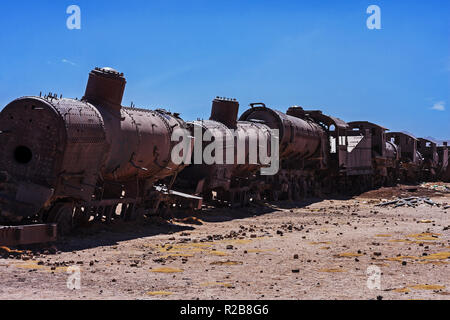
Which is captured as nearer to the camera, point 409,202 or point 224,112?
point 224,112

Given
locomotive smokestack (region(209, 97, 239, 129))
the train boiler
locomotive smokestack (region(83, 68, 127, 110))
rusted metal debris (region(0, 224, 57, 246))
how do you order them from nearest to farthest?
rusted metal debris (region(0, 224, 57, 246)) < the train boiler < locomotive smokestack (region(83, 68, 127, 110)) < locomotive smokestack (region(209, 97, 239, 129))

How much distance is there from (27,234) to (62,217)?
1679 mm

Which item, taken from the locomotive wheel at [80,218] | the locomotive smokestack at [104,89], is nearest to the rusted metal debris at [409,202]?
the locomotive smokestack at [104,89]

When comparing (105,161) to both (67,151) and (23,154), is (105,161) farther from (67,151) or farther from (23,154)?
(23,154)

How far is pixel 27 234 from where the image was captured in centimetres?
927

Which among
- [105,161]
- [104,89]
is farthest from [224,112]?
[105,161]

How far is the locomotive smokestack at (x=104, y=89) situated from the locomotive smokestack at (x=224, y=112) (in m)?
6.66

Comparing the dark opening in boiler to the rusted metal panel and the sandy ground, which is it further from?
the rusted metal panel

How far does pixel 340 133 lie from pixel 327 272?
20908 mm

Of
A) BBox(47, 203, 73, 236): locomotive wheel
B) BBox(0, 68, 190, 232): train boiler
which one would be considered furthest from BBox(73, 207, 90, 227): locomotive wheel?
BBox(47, 203, 73, 236): locomotive wheel

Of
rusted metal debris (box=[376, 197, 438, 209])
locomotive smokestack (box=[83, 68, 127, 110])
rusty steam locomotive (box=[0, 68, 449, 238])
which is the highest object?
locomotive smokestack (box=[83, 68, 127, 110])

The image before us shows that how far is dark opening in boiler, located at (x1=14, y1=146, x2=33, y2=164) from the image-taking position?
10.7m

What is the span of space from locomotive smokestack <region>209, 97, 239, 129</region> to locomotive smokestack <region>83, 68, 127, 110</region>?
6661 mm

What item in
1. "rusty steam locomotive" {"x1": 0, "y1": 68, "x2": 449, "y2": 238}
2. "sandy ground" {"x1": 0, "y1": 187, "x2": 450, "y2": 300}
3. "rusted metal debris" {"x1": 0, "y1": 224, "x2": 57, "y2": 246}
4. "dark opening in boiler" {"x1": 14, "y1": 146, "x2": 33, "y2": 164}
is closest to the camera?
"sandy ground" {"x1": 0, "y1": 187, "x2": 450, "y2": 300}
